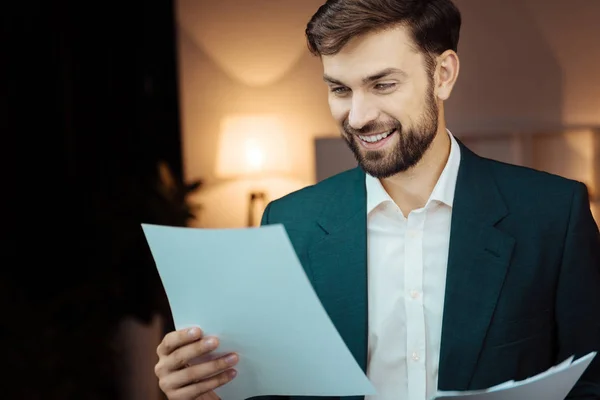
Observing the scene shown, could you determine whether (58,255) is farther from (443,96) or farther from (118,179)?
(443,96)

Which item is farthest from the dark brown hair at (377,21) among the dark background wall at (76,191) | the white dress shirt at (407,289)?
the dark background wall at (76,191)

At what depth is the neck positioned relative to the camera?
5.16 ft

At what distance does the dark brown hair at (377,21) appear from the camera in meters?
1.43

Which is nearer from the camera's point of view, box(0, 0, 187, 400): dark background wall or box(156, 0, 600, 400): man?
box(156, 0, 600, 400): man

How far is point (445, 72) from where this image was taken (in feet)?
5.11

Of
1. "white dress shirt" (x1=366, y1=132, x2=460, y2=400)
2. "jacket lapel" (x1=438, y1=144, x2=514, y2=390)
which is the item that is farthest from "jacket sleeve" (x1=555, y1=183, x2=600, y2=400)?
"white dress shirt" (x1=366, y1=132, x2=460, y2=400)

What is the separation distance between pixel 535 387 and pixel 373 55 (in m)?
0.61

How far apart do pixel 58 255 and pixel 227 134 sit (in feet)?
4.30

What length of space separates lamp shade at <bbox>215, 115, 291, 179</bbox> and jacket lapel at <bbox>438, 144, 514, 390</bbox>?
3603mm

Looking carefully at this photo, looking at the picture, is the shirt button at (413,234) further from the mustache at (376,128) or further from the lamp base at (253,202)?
the lamp base at (253,202)

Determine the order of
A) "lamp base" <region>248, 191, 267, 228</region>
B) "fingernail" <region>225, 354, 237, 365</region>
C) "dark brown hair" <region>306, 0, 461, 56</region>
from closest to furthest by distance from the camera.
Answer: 1. "fingernail" <region>225, 354, 237, 365</region>
2. "dark brown hair" <region>306, 0, 461, 56</region>
3. "lamp base" <region>248, 191, 267, 228</region>

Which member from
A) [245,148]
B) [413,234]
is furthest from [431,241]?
[245,148]

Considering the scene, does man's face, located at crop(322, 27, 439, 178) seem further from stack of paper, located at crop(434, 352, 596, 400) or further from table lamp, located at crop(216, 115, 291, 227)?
table lamp, located at crop(216, 115, 291, 227)

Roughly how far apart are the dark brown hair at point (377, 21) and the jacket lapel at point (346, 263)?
30cm
